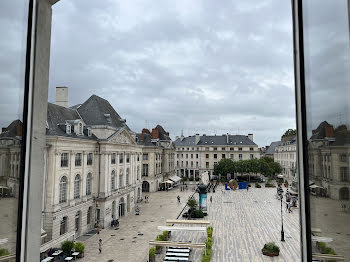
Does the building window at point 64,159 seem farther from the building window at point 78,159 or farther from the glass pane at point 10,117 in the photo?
the glass pane at point 10,117

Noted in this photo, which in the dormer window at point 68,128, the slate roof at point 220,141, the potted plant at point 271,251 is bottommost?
the potted plant at point 271,251

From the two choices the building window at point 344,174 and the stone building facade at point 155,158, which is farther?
the stone building facade at point 155,158

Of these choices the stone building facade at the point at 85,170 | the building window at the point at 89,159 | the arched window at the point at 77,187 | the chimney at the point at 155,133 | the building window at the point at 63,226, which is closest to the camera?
the stone building facade at the point at 85,170

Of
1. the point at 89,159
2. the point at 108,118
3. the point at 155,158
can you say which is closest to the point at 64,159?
the point at 89,159

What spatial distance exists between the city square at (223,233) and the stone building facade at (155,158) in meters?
8.24

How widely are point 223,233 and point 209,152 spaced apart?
117 feet

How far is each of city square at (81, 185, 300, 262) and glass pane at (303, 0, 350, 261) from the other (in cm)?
1005

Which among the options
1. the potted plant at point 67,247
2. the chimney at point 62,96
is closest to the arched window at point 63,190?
the potted plant at point 67,247

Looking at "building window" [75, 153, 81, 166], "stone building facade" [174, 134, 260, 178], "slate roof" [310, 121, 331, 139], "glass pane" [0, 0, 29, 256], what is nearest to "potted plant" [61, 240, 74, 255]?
"building window" [75, 153, 81, 166]

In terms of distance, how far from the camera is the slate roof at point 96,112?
20188mm

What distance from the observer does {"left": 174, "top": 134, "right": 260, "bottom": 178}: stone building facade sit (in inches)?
1972

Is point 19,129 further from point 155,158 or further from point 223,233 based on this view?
point 155,158

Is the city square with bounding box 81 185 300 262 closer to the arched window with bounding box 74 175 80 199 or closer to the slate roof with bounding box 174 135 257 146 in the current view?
the arched window with bounding box 74 175 80 199

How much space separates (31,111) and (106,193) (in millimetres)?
17244
